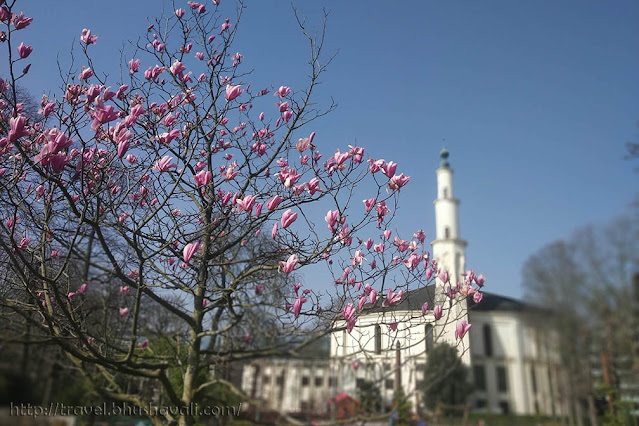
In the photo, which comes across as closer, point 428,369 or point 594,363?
point 594,363

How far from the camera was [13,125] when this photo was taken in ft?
7.18

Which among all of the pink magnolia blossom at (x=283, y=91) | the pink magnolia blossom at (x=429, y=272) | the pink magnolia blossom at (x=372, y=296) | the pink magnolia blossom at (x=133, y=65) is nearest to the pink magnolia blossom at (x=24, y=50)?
the pink magnolia blossom at (x=133, y=65)

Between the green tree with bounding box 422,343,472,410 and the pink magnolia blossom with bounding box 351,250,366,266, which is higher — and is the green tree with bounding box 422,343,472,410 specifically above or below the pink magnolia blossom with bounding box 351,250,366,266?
below

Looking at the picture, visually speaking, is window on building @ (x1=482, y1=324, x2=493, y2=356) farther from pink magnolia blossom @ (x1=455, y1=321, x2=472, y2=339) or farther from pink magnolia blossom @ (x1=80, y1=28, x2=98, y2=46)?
pink magnolia blossom @ (x1=80, y1=28, x2=98, y2=46)

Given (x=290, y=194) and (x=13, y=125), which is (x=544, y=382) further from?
(x=13, y=125)

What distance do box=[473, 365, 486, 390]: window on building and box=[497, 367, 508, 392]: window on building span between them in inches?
2.3

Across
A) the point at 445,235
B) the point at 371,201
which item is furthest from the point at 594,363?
the point at 371,201

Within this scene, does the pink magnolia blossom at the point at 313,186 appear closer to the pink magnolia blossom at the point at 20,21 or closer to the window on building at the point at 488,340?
the window on building at the point at 488,340

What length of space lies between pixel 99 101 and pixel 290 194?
148 cm

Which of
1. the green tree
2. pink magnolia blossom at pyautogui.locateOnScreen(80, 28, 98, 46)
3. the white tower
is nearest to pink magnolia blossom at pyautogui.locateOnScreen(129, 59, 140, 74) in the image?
pink magnolia blossom at pyautogui.locateOnScreen(80, 28, 98, 46)

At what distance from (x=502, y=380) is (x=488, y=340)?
0.17 metres

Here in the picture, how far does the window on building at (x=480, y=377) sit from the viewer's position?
178cm

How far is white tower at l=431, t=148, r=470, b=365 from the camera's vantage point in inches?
110

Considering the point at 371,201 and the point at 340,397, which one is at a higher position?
the point at 371,201
